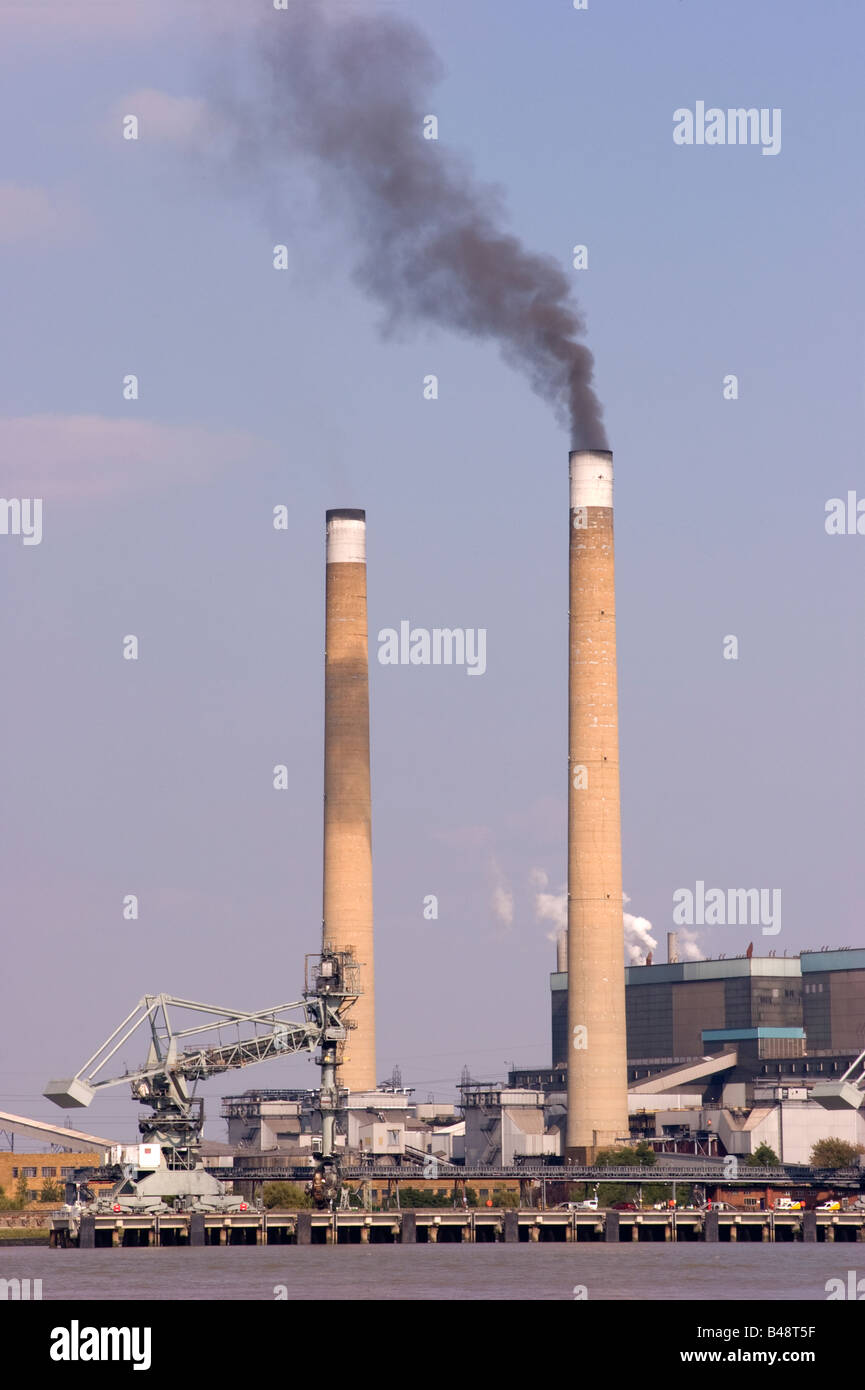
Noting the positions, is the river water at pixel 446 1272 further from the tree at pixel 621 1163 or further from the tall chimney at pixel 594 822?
the tall chimney at pixel 594 822

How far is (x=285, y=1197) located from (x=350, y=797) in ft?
68.6

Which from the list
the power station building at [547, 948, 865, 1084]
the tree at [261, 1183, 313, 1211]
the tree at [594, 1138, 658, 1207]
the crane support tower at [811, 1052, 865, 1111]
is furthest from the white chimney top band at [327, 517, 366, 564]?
the power station building at [547, 948, 865, 1084]

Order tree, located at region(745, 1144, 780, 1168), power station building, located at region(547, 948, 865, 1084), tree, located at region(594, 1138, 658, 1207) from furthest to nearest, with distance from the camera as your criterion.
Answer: power station building, located at region(547, 948, 865, 1084) < tree, located at region(745, 1144, 780, 1168) < tree, located at region(594, 1138, 658, 1207)

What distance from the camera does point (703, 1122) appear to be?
117688 mm

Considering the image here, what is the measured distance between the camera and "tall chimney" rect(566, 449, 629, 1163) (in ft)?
318

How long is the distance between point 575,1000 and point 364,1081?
18091 mm

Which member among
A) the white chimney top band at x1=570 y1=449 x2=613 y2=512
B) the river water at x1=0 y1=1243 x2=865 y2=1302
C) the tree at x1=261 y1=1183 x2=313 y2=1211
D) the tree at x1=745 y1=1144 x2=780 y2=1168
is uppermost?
the white chimney top band at x1=570 y1=449 x2=613 y2=512

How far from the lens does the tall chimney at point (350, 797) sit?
356ft

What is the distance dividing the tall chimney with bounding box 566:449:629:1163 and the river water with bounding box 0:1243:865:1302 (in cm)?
2040

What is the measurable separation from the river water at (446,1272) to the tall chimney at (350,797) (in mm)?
29803

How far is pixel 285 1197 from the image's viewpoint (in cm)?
9588

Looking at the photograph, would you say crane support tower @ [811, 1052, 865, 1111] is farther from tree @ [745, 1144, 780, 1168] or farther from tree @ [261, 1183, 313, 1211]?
tree @ [261, 1183, 313, 1211]
